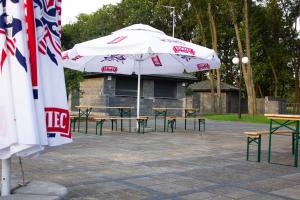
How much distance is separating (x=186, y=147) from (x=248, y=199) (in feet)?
18.3

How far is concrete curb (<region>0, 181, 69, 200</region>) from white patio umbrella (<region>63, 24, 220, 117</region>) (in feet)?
23.4

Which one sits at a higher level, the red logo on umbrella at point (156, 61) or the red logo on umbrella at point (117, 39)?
the red logo on umbrella at point (117, 39)

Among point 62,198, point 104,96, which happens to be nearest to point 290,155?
point 62,198

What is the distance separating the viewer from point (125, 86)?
2894 centimetres

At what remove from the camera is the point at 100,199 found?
5250 millimetres

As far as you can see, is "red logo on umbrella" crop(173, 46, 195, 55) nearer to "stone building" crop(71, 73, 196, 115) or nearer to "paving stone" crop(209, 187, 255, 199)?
"paving stone" crop(209, 187, 255, 199)

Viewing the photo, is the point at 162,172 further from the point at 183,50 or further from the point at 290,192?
the point at 183,50

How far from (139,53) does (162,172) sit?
5.34 meters

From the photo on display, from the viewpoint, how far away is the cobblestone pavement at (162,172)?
579cm

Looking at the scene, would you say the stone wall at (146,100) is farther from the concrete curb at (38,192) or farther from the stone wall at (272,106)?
the concrete curb at (38,192)

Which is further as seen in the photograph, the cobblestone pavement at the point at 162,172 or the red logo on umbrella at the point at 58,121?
the cobblestone pavement at the point at 162,172

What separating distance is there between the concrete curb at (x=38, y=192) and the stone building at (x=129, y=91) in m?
21.9

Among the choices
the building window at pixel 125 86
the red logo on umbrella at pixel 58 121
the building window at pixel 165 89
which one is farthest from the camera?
the building window at pixel 165 89

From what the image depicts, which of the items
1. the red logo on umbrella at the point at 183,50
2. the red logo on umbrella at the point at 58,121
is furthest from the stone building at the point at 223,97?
the red logo on umbrella at the point at 58,121
